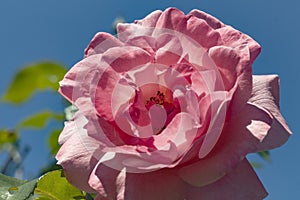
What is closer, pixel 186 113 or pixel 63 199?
pixel 186 113

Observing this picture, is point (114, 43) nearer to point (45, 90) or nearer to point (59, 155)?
point (59, 155)

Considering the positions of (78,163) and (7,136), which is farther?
(7,136)

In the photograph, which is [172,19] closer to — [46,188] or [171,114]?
[171,114]

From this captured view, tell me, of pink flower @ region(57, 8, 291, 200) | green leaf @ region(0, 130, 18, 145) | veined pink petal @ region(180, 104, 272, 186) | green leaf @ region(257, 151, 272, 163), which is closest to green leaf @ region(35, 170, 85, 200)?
pink flower @ region(57, 8, 291, 200)

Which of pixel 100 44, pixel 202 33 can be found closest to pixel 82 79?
pixel 100 44

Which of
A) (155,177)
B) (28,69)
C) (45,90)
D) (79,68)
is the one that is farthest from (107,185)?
(28,69)

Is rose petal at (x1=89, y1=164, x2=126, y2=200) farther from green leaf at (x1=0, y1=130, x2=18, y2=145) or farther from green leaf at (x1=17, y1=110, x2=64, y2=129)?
green leaf at (x1=0, y1=130, x2=18, y2=145)

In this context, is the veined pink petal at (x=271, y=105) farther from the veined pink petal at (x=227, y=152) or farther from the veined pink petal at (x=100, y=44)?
the veined pink petal at (x=100, y=44)
